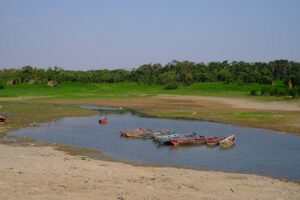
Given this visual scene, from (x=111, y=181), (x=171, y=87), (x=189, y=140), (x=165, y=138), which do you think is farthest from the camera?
(x=171, y=87)

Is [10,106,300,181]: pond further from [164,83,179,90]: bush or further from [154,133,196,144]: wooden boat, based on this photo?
[164,83,179,90]: bush

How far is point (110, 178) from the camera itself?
20.5 m

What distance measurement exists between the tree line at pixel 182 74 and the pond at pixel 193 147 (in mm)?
68300

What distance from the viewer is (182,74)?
128625 mm

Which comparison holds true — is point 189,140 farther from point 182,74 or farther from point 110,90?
point 182,74

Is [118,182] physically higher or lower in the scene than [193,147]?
higher

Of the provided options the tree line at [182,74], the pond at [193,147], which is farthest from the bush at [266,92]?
the pond at [193,147]

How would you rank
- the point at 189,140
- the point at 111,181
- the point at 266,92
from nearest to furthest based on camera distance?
1. the point at 111,181
2. the point at 189,140
3. the point at 266,92

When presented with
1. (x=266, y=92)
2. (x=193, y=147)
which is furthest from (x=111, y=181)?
(x=266, y=92)

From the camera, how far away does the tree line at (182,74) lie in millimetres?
119581

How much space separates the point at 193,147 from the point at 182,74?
314 feet

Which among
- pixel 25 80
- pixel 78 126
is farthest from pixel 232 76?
pixel 78 126

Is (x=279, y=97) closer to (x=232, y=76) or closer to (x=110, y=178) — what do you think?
(x=232, y=76)

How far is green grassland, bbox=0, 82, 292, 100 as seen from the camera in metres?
96.4
